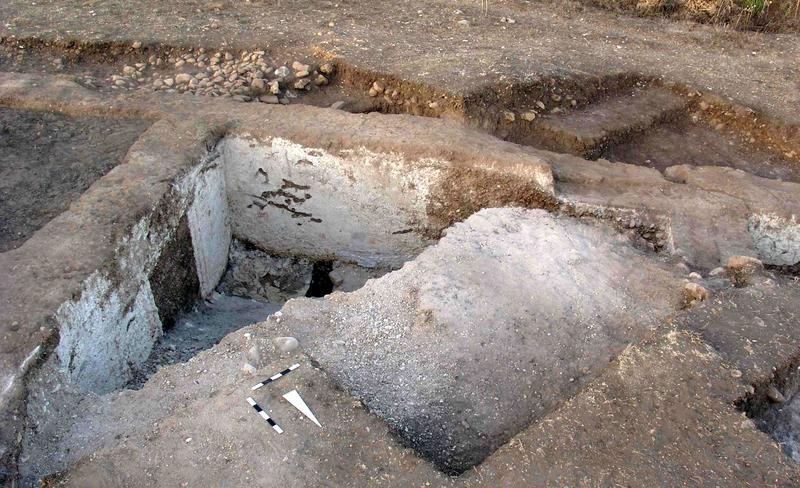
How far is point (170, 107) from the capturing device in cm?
471

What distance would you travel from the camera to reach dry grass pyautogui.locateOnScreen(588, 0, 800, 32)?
277 inches

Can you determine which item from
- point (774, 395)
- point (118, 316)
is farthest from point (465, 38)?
point (774, 395)

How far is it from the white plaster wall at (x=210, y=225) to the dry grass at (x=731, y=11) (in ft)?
15.9

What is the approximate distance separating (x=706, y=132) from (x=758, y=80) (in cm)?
89

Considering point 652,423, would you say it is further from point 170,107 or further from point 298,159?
point 170,107

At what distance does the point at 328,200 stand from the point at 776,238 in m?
2.85

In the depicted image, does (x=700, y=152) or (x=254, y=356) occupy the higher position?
A: (x=254, y=356)

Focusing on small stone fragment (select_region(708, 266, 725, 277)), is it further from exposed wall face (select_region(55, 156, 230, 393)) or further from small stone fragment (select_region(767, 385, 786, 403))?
exposed wall face (select_region(55, 156, 230, 393))

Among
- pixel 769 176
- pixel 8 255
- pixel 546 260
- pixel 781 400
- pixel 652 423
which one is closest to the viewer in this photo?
pixel 652 423

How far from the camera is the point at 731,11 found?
23.4 feet

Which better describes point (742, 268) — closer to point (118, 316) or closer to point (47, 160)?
point (118, 316)

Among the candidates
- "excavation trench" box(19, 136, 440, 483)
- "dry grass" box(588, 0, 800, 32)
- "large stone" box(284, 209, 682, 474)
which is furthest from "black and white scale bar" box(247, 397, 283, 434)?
"dry grass" box(588, 0, 800, 32)

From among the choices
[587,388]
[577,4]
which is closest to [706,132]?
[577,4]

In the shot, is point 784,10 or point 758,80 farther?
point 784,10
